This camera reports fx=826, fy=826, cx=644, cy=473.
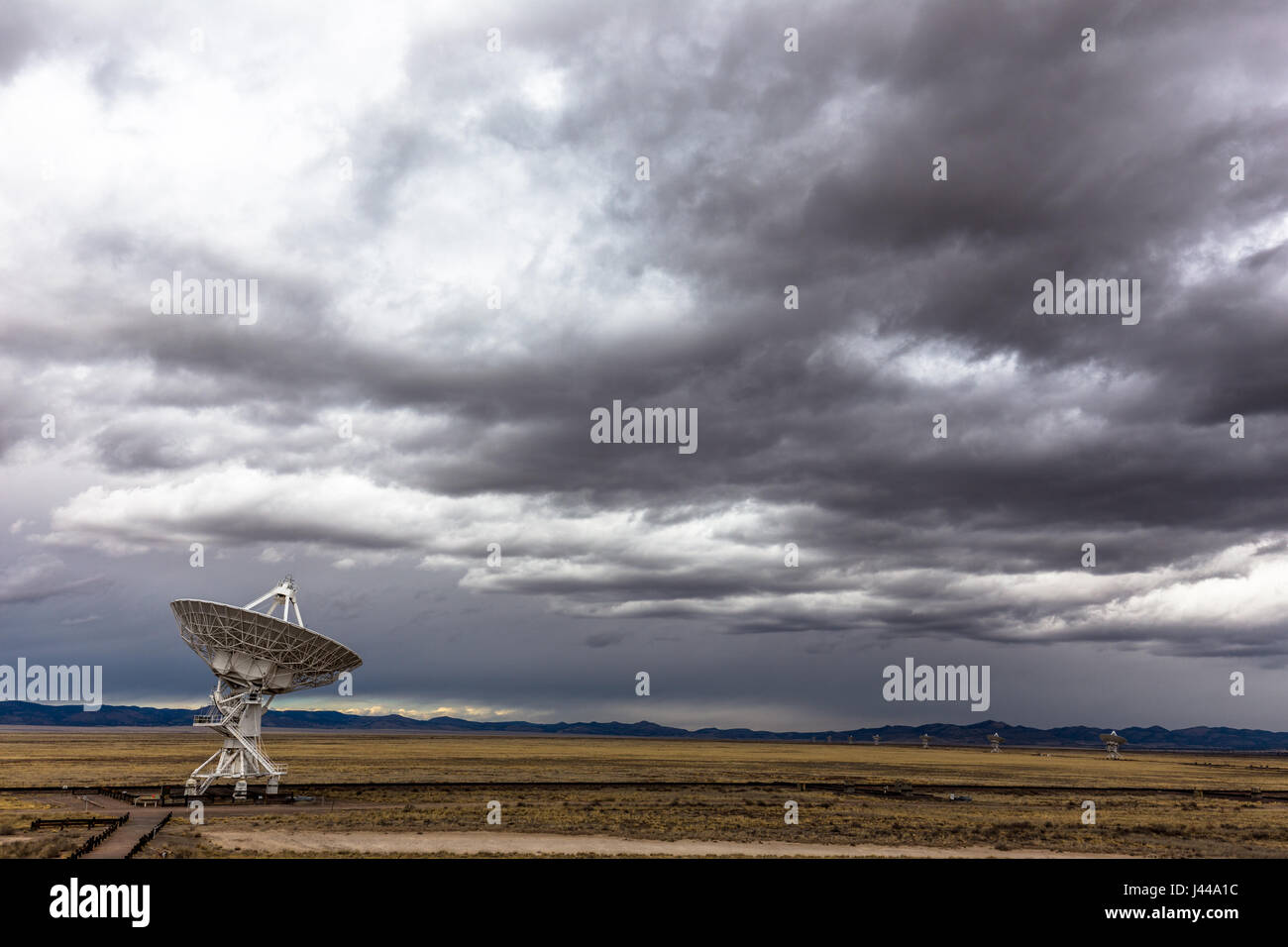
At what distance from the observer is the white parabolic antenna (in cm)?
5503

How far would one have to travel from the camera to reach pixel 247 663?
56625 mm

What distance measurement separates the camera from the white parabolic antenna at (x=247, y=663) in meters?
55.0

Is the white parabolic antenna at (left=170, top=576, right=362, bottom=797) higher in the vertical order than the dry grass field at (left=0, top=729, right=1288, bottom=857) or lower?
higher

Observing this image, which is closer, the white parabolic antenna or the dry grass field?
the dry grass field

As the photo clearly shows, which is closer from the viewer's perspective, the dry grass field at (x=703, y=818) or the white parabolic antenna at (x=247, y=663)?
→ the dry grass field at (x=703, y=818)

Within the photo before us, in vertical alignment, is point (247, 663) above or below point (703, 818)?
above

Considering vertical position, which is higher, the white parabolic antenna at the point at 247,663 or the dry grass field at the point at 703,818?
the white parabolic antenna at the point at 247,663
